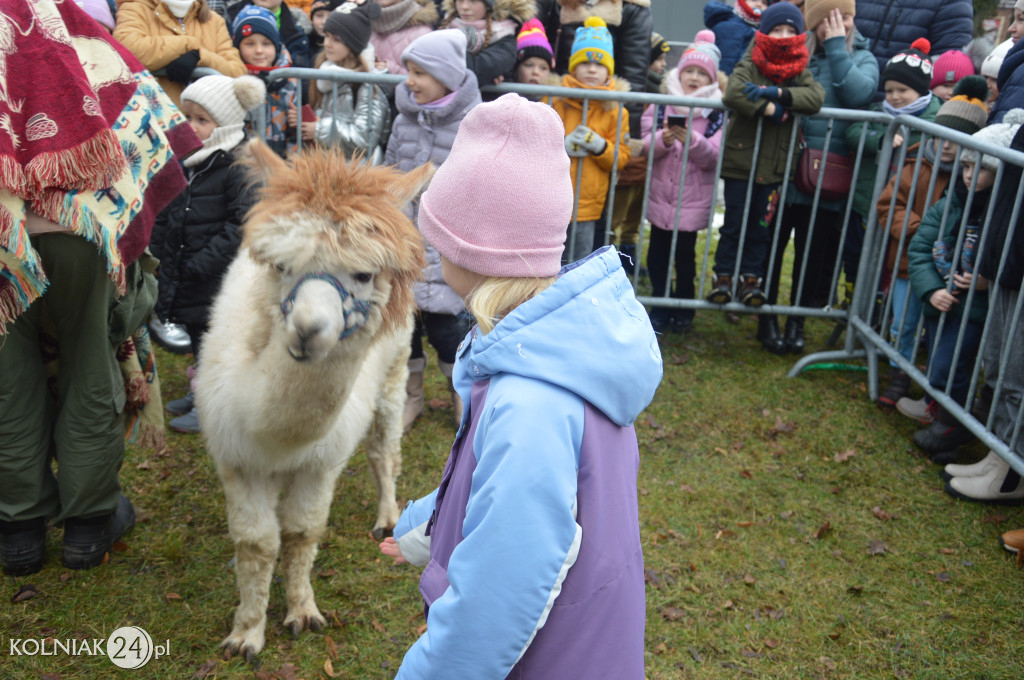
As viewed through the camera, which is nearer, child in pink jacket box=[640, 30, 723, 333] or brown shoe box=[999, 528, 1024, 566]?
brown shoe box=[999, 528, 1024, 566]

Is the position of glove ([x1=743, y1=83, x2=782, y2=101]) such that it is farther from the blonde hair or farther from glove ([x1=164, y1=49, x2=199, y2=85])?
the blonde hair

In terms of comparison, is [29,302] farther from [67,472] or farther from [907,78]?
[907,78]

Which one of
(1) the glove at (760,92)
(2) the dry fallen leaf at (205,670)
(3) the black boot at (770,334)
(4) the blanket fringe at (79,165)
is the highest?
(1) the glove at (760,92)

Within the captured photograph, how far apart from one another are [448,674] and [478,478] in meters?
0.33

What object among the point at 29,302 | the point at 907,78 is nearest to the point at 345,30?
the point at 29,302

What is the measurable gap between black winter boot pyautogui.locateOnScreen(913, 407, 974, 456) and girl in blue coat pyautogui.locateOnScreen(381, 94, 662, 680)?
371cm

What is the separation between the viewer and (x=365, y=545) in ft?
12.3

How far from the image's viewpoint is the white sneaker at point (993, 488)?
4145 millimetres

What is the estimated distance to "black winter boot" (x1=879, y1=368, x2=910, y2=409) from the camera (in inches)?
208

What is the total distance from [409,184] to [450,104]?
2.01 meters

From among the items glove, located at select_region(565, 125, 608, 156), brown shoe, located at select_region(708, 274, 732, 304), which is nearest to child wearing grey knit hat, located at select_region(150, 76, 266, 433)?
glove, located at select_region(565, 125, 608, 156)

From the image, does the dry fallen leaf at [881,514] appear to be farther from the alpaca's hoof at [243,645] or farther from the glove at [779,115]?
the alpaca's hoof at [243,645]

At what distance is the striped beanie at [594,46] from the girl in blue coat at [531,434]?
420 centimetres

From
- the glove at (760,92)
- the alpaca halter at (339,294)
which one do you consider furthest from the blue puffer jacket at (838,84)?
the alpaca halter at (339,294)
